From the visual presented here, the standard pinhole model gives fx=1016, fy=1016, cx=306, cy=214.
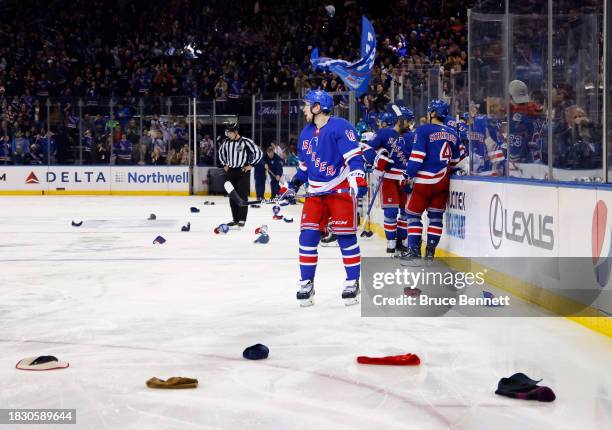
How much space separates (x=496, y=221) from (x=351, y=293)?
4.61 feet

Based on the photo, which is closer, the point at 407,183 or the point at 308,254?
the point at 308,254

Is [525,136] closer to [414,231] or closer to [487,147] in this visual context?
[487,147]

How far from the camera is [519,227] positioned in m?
7.20

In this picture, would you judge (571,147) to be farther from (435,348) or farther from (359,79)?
(359,79)

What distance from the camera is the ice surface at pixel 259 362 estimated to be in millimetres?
3996

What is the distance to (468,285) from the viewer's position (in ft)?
26.6

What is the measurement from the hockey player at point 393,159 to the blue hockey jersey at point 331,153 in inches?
118

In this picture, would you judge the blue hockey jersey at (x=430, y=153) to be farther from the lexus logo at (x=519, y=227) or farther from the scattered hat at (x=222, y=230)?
the scattered hat at (x=222, y=230)

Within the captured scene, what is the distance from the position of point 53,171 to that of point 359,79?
44.2ft

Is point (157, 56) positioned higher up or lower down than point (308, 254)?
higher up

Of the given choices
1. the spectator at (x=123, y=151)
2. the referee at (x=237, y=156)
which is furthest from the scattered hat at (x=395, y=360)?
the spectator at (x=123, y=151)

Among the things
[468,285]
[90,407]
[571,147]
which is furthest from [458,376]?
[468,285]

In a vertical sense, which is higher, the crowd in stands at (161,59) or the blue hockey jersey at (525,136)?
the crowd in stands at (161,59)
